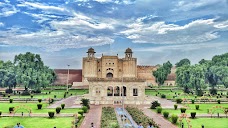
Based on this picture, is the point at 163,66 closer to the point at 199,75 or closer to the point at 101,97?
the point at 199,75

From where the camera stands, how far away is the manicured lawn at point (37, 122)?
17.2m

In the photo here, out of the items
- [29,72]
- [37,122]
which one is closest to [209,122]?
[37,122]

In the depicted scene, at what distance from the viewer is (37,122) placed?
1841 cm

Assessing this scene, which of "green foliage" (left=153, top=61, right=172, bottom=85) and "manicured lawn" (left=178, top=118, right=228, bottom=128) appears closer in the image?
"manicured lawn" (left=178, top=118, right=228, bottom=128)

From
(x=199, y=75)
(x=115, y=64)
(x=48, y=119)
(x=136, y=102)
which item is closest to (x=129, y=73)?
(x=115, y=64)

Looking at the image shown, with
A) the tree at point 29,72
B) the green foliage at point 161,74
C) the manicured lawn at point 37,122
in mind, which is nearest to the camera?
the manicured lawn at point 37,122

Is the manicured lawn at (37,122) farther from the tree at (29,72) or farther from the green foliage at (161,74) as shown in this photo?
the green foliage at (161,74)

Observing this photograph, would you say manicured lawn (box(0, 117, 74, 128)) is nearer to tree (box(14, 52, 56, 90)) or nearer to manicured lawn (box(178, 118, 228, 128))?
manicured lawn (box(178, 118, 228, 128))

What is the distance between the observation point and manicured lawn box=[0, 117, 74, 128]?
1722 cm

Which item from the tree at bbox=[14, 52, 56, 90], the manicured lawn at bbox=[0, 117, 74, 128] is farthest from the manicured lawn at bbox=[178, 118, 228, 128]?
the tree at bbox=[14, 52, 56, 90]

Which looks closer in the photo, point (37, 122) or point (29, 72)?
point (37, 122)

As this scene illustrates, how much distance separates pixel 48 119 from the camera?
1966 centimetres

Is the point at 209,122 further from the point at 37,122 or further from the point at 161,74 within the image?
the point at 161,74

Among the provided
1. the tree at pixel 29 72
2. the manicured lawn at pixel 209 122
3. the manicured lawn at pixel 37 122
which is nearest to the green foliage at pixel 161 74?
the tree at pixel 29 72
